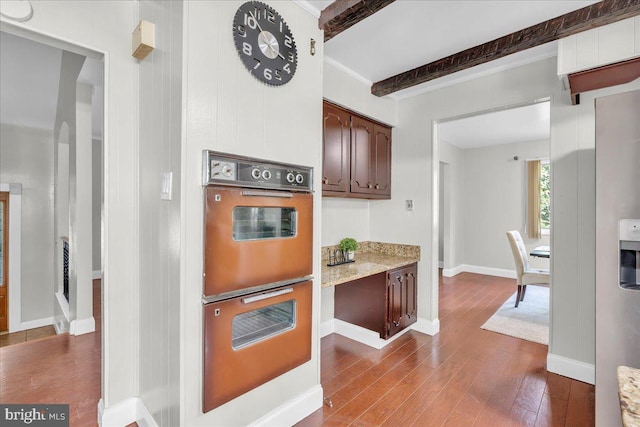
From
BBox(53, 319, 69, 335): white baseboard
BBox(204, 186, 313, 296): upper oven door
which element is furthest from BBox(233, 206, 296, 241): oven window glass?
BBox(53, 319, 69, 335): white baseboard

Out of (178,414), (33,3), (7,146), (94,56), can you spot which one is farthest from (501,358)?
(7,146)

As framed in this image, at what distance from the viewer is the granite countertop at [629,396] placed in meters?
0.59

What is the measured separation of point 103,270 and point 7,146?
15.1 ft

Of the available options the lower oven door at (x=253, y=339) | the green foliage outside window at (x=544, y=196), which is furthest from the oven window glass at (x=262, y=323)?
the green foliage outside window at (x=544, y=196)

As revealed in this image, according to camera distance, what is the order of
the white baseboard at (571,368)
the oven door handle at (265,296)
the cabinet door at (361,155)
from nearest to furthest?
1. the oven door handle at (265,296)
2. the white baseboard at (571,368)
3. the cabinet door at (361,155)

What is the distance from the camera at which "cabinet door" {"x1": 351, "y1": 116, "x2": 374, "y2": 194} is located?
3.07 m

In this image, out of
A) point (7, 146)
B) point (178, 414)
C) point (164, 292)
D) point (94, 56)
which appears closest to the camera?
point (178, 414)

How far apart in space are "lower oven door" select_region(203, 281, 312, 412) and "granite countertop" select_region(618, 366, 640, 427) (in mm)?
1400

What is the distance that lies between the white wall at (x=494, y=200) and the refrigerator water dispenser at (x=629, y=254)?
4.91 m

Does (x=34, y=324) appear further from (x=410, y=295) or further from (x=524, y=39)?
(x=524, y=39)

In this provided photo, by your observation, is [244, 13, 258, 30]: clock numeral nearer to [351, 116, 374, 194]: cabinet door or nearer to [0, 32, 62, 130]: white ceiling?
[351, 116, 374, 194]: cabinet door

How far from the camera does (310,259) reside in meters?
1.96

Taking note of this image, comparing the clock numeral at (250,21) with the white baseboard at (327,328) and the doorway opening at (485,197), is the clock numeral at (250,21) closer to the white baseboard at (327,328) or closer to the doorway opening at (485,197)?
the white baseboard at (327,328)

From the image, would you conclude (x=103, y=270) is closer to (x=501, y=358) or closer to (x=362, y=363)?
(x=362, y=363)
